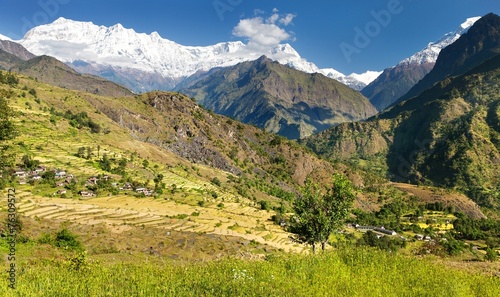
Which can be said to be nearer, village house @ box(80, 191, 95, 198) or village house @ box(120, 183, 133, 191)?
village house @ box(80, 191, 95, 198)

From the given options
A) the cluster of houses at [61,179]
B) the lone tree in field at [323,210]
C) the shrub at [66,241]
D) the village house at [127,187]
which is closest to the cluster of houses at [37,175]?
the cluster of houses at [61,179]

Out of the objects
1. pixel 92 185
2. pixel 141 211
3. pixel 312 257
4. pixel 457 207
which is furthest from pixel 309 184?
pixel 457 207

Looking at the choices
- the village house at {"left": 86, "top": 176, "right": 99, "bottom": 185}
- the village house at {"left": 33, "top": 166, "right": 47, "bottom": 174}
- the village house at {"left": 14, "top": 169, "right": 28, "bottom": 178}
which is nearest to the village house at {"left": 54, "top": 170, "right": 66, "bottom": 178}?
the village house at {"left": 33, "top": 166, "right": 47, "bottom": 174}

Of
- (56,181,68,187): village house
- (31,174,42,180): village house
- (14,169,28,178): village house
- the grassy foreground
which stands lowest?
the grassy foreground

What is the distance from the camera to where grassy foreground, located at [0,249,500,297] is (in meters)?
10.1

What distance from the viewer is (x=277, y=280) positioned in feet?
37.3

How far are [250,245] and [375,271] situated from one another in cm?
3921

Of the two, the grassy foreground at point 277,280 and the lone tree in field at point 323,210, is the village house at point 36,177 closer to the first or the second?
the lone tree in field at point 323,210

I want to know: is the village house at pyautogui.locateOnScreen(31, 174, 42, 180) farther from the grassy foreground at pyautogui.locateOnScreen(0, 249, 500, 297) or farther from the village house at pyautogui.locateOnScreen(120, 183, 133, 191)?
the grassy foreground at pyautogui.locateOnScreen(0, 249, 500, 297)

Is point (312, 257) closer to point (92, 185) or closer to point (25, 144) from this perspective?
point (92, 185)

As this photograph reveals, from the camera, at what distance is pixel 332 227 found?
29844 millimetres

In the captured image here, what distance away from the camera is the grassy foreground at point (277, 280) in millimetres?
10062

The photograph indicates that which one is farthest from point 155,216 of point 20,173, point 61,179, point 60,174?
point 60,174

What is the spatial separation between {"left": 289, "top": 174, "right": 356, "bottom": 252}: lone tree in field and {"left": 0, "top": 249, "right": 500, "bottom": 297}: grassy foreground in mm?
14857
